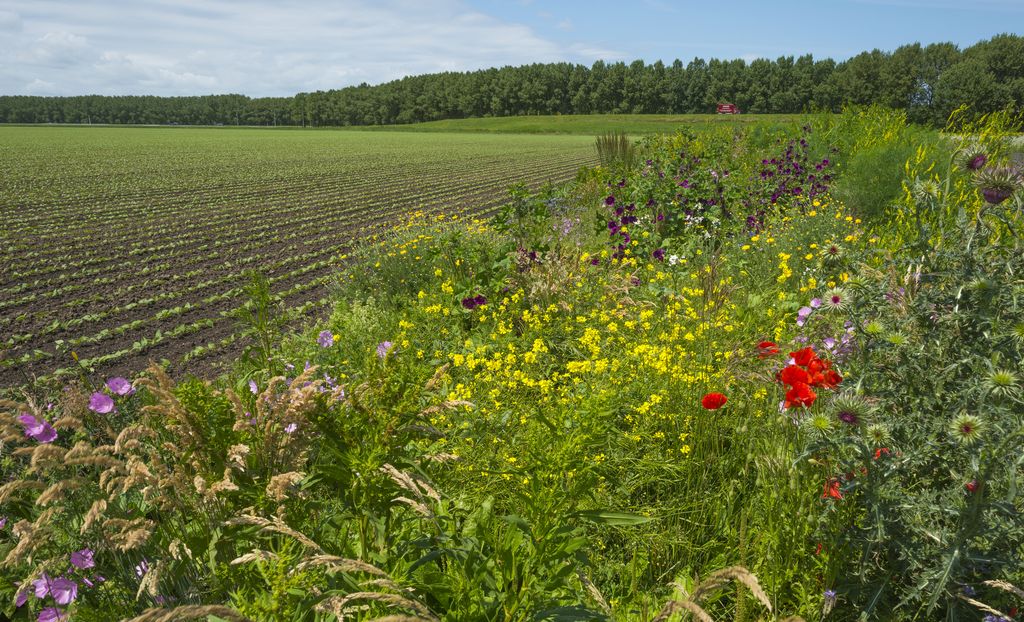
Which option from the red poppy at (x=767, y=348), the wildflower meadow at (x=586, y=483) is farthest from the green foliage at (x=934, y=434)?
the red poppy at (x=767, y=348)

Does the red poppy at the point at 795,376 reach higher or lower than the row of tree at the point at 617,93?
lower

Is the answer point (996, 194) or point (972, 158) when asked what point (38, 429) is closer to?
point (996, 194)

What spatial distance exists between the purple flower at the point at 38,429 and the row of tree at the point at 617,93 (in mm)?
65939

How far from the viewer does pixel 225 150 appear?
41.6 m

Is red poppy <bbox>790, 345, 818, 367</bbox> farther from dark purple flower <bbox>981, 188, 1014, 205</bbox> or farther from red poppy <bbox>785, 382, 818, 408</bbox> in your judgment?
dark purple flower <bbox>981, 188, 1014, 205</bbox>

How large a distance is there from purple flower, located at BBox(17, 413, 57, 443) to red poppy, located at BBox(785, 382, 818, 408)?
245 cm

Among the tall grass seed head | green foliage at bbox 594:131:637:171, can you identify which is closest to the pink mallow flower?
the tall grass seed head

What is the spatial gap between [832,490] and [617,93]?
345ft

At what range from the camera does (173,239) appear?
41.0 ft

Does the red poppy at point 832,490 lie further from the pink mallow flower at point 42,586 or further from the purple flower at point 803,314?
the pink mallow flower at point 42,586

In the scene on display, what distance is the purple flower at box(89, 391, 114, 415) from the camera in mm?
1929

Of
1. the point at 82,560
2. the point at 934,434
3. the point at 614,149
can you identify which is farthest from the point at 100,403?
the point at 614,149

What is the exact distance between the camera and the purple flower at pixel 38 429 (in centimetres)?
178

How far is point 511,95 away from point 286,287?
326 ft
